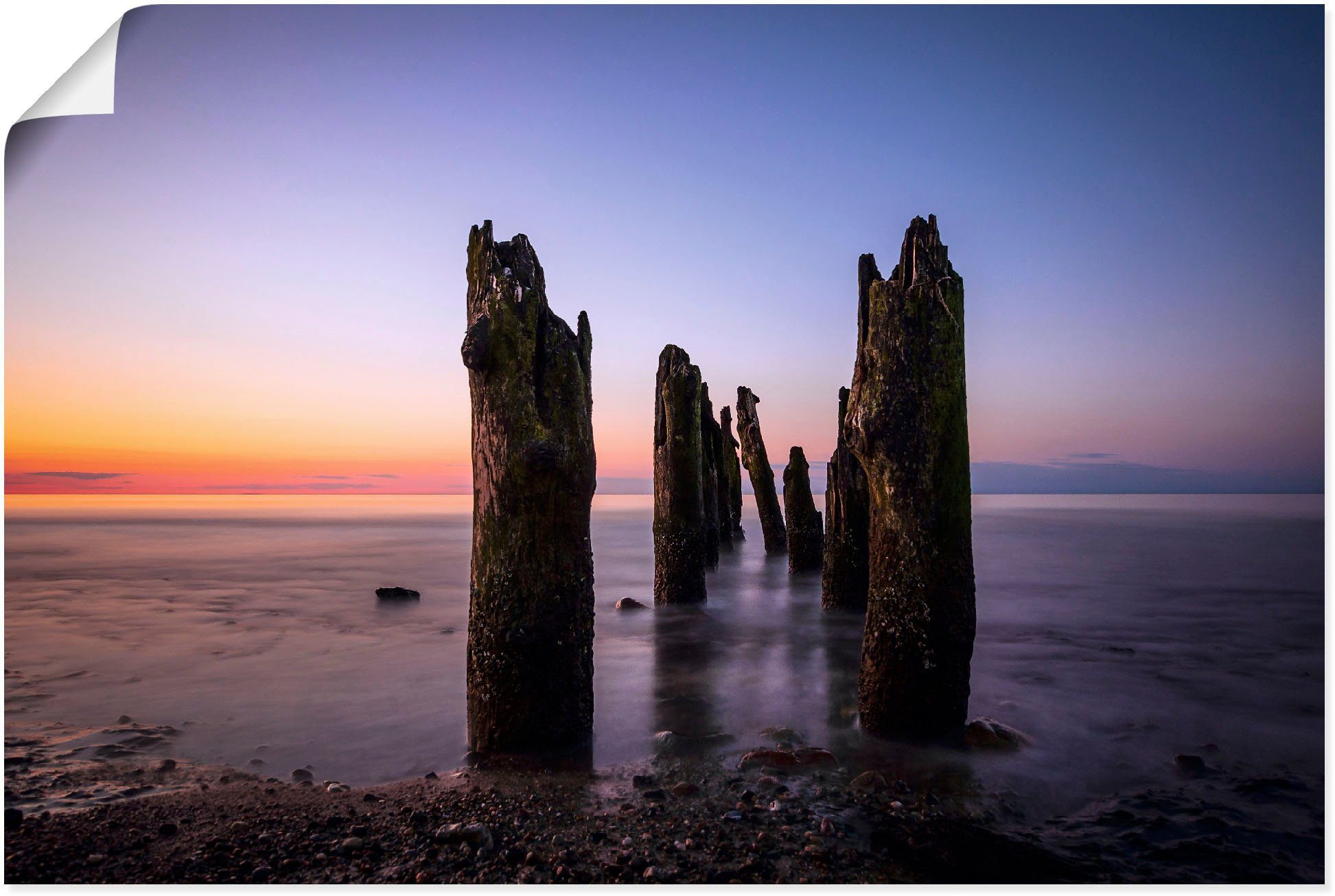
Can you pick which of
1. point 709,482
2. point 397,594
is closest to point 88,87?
point 397,594

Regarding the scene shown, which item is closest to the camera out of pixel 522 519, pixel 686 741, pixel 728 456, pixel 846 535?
pixel 522 519

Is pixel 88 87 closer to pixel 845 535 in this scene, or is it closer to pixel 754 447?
pixel 845 535

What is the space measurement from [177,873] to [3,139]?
3.52 meters

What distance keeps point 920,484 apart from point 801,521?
10.5 metres

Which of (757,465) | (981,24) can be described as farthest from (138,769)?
(757,465)

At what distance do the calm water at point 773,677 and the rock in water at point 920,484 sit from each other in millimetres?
470

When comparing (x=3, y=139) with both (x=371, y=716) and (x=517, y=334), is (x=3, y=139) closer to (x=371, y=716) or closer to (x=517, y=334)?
(x=517, y=334)

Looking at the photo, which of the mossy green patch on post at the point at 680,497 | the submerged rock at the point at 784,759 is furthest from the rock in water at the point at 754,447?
the submerged rock at the point at 784,759

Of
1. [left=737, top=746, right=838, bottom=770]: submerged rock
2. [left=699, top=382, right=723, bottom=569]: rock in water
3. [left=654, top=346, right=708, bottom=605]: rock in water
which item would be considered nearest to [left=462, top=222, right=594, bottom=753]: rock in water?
[left=737, top=746, right=838, bottom=770]: submerged rock

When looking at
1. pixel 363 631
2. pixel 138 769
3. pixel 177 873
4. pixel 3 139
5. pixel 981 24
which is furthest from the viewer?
pixel 363 631

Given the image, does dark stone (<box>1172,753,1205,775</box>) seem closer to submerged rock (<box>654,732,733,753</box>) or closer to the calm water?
the calm water

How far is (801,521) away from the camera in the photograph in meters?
15.2

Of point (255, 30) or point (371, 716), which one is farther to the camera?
point (371, 716)

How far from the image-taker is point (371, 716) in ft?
19.3
